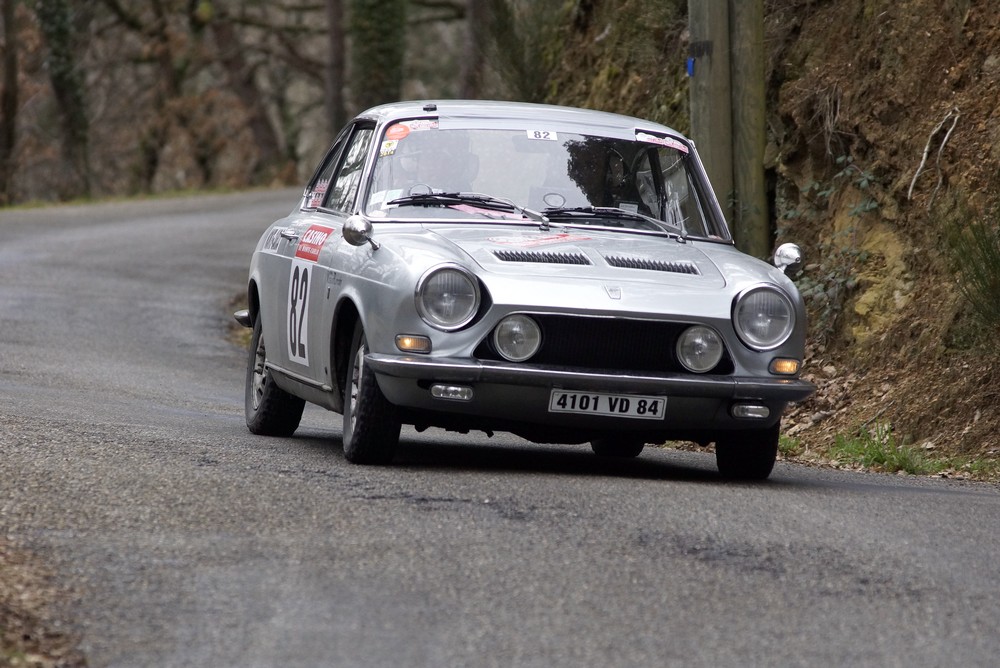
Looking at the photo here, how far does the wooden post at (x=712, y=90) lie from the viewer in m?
11.7

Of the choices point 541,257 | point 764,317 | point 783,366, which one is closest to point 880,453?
point 783,366

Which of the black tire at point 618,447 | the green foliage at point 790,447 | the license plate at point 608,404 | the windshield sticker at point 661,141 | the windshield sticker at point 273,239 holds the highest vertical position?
the windshield sticker at point 661,141

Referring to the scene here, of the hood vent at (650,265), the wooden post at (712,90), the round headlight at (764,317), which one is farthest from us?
the wooden post at (712,90)

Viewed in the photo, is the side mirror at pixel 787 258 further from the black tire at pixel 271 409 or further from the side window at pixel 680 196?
the black tire at pixel 271 409

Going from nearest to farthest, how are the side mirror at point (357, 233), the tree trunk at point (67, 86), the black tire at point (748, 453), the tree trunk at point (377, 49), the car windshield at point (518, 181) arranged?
the side mirror at point (357, 233), the black tire at point (748, 453), the car windshield at point (518, 181), the tree trunk at point (67, 86), the tree trunk at point (377, 49)

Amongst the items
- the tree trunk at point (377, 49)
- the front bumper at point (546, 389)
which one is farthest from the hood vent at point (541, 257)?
the tree trunk at point (377, 49)

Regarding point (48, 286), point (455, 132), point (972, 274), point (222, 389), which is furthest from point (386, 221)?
point (48, 286)

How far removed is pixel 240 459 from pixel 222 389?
18.4 ft

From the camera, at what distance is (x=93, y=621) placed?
4.56 metres

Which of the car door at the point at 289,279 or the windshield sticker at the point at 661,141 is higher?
the windshield sticker at the point at 661,141

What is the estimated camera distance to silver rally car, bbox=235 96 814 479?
23.1ft

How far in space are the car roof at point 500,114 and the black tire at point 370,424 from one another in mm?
1469

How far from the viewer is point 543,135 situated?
8.37 metres

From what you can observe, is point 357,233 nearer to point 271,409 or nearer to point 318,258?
point 318,258
